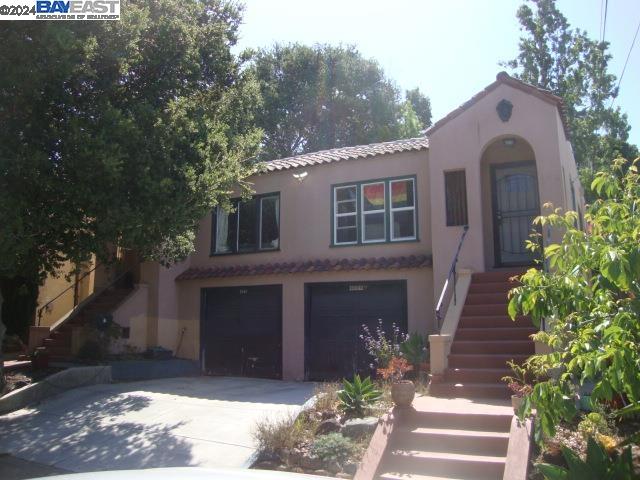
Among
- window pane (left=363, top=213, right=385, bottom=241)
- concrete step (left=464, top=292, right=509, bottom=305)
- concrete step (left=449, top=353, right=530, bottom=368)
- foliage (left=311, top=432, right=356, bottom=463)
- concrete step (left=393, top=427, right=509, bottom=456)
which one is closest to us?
concrete step (left=393, top=427, right=509, bottom=456)

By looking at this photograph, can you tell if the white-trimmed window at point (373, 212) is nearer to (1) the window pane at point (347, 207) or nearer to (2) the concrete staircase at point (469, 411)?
(1) the window pane at point (347, 207)

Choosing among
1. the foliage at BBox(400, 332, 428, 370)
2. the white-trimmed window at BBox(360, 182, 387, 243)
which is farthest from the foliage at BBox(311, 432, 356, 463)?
the white-trimmed window at BBox(360, 182, 387, 243)

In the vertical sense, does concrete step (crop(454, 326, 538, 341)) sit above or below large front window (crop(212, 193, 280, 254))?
below

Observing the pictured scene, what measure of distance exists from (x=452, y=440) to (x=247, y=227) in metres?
10.4

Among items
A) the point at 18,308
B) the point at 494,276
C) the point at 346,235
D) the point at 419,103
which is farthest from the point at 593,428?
the point at 419,103

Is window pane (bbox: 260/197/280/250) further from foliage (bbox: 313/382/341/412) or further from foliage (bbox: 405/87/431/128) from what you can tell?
foliage (bbox: 405/87/431/128)

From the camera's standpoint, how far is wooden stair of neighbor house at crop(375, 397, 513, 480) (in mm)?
6441

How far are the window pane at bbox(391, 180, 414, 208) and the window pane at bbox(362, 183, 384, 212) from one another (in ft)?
0.97

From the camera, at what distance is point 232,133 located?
13.5 m

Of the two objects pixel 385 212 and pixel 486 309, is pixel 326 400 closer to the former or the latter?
pixel 486 309

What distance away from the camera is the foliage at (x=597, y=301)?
3633mm

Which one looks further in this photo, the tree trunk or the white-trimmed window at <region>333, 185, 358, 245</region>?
the tree trunk

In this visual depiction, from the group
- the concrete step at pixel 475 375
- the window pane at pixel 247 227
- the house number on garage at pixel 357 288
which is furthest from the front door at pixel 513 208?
the window pane at pixel 247 227

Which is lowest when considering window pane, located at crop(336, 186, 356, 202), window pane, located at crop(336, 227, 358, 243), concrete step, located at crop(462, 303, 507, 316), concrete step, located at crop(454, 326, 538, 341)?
concrete step, located at crop(454, 326, 538, 341)
